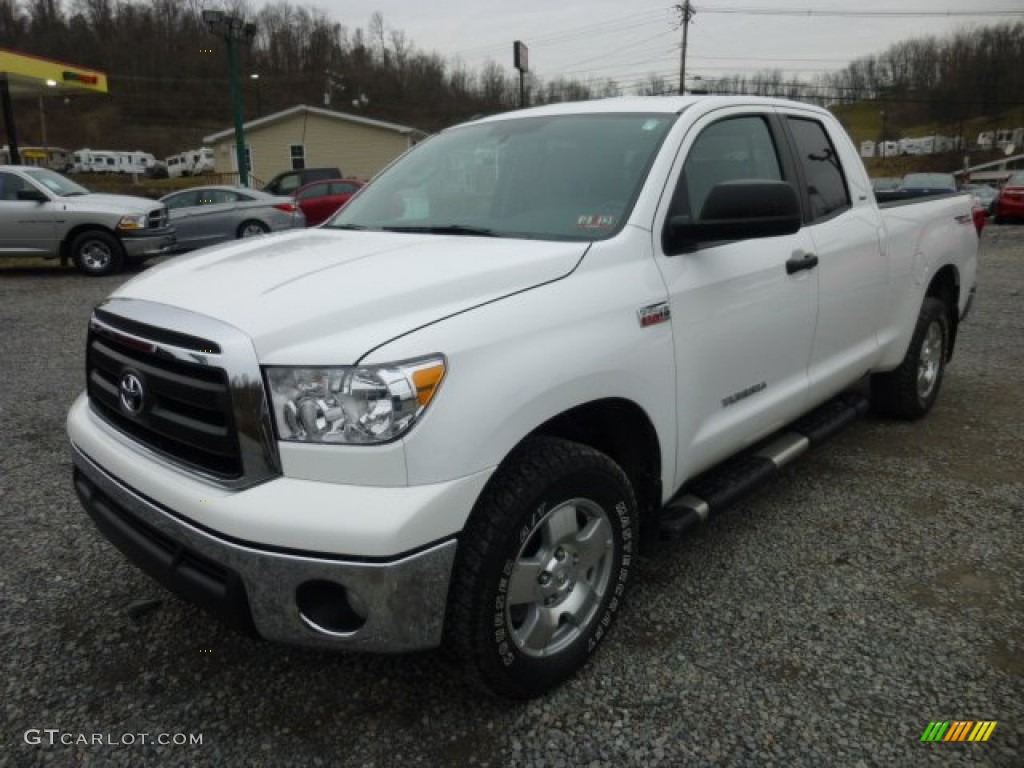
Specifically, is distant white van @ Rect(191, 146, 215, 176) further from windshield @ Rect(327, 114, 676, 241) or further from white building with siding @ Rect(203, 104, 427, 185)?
windshield @ Rect(327, 114, 676, 241)

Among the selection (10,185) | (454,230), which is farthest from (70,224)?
(454,230)

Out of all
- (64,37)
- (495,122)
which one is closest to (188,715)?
(495,122)

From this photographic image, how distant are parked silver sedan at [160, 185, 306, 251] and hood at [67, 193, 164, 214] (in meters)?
2.04

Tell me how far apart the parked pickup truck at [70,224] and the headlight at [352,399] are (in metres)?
11.9

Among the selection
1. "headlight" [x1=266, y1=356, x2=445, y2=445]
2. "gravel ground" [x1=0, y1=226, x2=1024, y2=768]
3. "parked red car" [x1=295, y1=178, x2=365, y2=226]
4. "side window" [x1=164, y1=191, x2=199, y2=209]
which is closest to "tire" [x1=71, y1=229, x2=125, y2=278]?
"side window" [x1=164, y1=191, x2=199, y2=209]

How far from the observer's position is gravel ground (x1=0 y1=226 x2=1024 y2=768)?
222 centimetres

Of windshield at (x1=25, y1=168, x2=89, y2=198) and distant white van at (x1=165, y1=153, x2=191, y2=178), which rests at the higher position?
distant white van at (x1=165, y1=153, x2=191, y2=178)

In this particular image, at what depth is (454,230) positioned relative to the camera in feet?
9.58

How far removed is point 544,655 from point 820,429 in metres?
2.05

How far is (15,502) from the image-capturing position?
3.88 metres

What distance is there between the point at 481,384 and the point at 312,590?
0.67m

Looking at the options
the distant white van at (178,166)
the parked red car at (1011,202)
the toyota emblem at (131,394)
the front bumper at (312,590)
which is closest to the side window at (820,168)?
the front bumper at (312,590)

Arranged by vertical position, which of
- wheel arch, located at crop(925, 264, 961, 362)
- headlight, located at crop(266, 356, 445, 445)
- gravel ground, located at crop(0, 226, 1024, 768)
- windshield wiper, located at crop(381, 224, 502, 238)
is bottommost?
Result: gravel ground, located at crop(0, 226, 1024, 768)

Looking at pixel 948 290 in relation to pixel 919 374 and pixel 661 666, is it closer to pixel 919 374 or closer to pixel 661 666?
pixel 919 374
